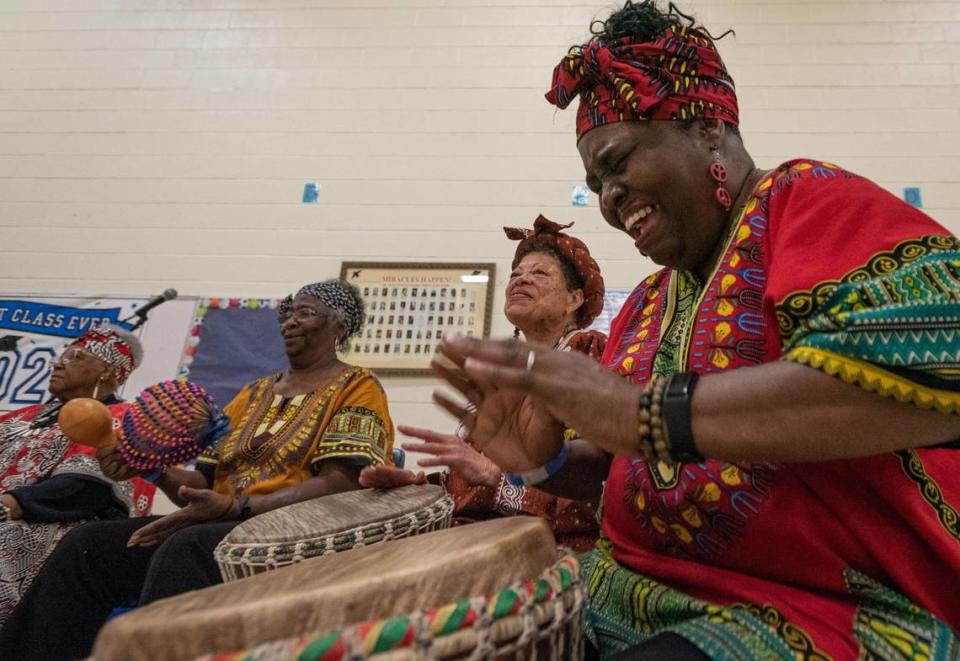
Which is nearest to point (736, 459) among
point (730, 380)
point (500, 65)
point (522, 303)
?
point (730, 380)

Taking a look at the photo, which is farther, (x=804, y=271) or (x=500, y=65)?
(x=500, y=65)

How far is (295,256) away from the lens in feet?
12.0

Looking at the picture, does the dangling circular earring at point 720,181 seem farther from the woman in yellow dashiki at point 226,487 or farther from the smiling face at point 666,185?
the woman in yellow dashiki at point 226,487

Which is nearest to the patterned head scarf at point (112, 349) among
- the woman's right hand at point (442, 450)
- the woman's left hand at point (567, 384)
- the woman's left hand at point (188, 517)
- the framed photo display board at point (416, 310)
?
the framed photo display board at point (416, 310)

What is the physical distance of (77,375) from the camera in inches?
108

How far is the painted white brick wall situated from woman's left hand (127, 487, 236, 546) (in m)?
1.37

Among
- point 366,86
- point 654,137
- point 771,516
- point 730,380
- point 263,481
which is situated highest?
point 366,86

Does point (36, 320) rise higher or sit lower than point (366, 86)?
lower

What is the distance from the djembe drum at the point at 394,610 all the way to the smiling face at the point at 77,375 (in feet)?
7.88

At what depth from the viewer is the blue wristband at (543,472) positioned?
104cm

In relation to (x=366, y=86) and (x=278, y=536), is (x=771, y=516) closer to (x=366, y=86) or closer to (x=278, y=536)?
(x=278, y=536)

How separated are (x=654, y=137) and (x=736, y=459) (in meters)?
0.58

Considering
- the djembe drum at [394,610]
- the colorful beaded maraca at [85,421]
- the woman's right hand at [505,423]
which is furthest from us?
the colorful beaded maraca at [85,421]

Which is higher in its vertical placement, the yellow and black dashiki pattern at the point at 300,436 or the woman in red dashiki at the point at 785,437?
the woman in red dashiki at the point at 785,437
